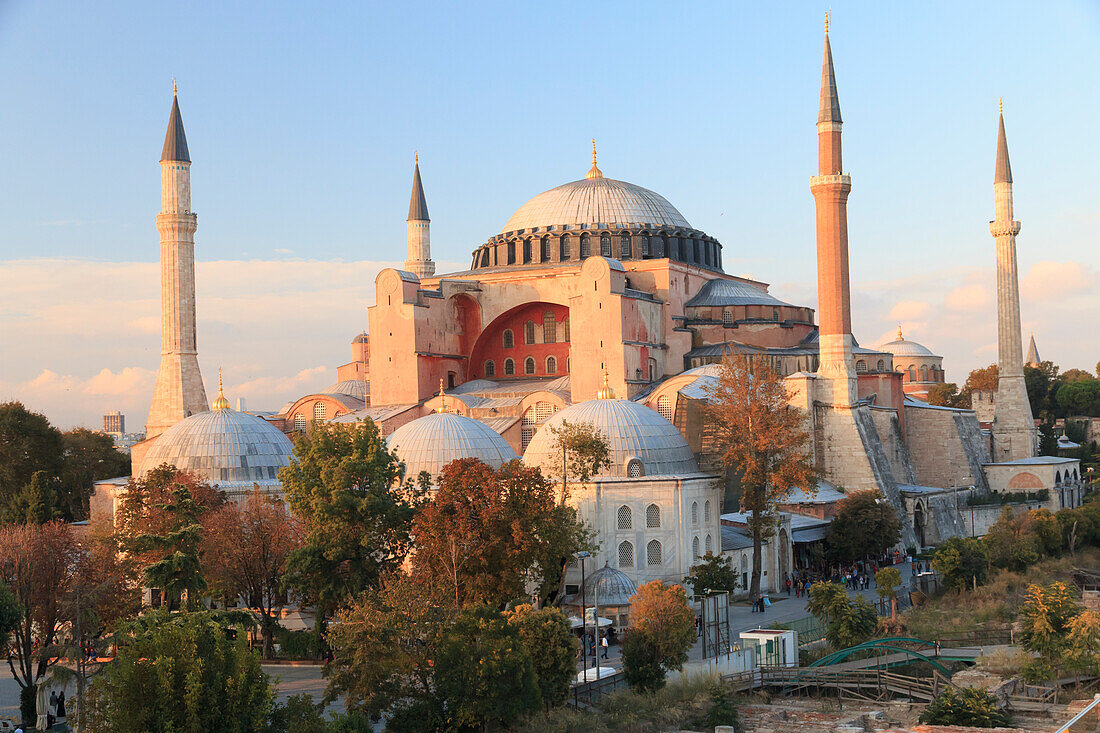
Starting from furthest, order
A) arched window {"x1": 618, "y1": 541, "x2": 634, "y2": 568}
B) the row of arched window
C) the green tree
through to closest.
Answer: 1. the row of arched window
2. arched window {"x1": 618, "y1": 541, "x2": 634, "y2": 568}
3. the green tree

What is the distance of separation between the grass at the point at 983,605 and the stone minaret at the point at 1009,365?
40.0 ft

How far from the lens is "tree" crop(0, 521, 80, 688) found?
18.6 metres

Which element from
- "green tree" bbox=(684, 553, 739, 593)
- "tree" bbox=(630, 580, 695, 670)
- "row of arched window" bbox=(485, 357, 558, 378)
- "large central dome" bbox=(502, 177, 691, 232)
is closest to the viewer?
"tree" bbox=(630, 580, 695, 670)

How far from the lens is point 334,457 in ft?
70.8

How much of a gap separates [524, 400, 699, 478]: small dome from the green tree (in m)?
1.99

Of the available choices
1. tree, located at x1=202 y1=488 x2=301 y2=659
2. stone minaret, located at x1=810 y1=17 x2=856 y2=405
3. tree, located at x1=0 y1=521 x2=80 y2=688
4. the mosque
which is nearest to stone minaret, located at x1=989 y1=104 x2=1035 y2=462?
the mosque

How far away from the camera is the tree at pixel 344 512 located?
20422mm

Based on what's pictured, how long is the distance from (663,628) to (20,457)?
2242 centimetres

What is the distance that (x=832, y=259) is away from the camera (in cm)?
3419

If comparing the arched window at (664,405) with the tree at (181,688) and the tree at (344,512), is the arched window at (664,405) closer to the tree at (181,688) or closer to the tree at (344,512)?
the tree at (344,512)

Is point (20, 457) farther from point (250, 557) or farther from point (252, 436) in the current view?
point (250, 557)

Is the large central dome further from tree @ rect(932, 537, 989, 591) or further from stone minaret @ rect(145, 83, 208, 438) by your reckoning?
tree @ rect(932, 537, 989, 591)

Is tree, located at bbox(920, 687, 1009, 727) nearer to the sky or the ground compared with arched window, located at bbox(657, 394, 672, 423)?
nearer to the ground

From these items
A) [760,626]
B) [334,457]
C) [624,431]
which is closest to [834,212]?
[624,431]
